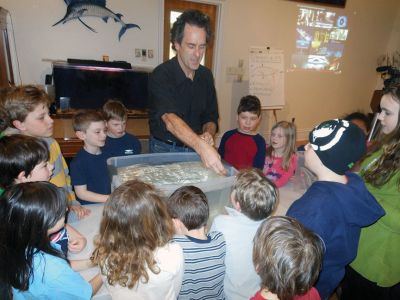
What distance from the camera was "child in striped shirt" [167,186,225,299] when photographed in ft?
2.91

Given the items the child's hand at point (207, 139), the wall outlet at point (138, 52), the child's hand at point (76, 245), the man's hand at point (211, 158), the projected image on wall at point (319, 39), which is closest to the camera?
the child's hand at point (76, 245)

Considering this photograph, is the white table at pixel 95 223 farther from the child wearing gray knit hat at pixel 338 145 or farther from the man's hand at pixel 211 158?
the child wearing gray knit hat at pixel 338 145

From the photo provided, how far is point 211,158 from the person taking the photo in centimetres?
115

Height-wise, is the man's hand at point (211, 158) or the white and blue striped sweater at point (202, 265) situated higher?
the man's hand at point (211, 158)

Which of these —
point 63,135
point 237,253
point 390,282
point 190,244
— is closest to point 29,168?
point 190,244

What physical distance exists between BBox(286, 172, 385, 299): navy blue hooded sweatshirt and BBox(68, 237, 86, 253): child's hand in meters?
0.78

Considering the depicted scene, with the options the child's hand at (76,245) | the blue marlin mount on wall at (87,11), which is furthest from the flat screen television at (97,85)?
the child's hand at (76,245)

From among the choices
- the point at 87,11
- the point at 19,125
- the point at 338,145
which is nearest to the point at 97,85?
the point at 87,11

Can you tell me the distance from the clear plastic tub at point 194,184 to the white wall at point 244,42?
254 centimetres

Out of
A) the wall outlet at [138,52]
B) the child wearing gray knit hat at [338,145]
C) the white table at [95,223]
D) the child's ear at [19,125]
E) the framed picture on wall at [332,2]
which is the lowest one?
the white table at [95,223]

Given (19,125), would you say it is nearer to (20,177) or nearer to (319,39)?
(20,177)

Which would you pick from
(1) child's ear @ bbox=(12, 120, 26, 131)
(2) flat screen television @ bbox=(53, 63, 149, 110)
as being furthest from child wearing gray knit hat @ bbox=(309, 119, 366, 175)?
(2) flat screen television @ bbox=(53, 63, 149, 110)

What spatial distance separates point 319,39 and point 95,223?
4.67 metres

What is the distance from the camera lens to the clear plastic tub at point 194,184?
107 centimetres
